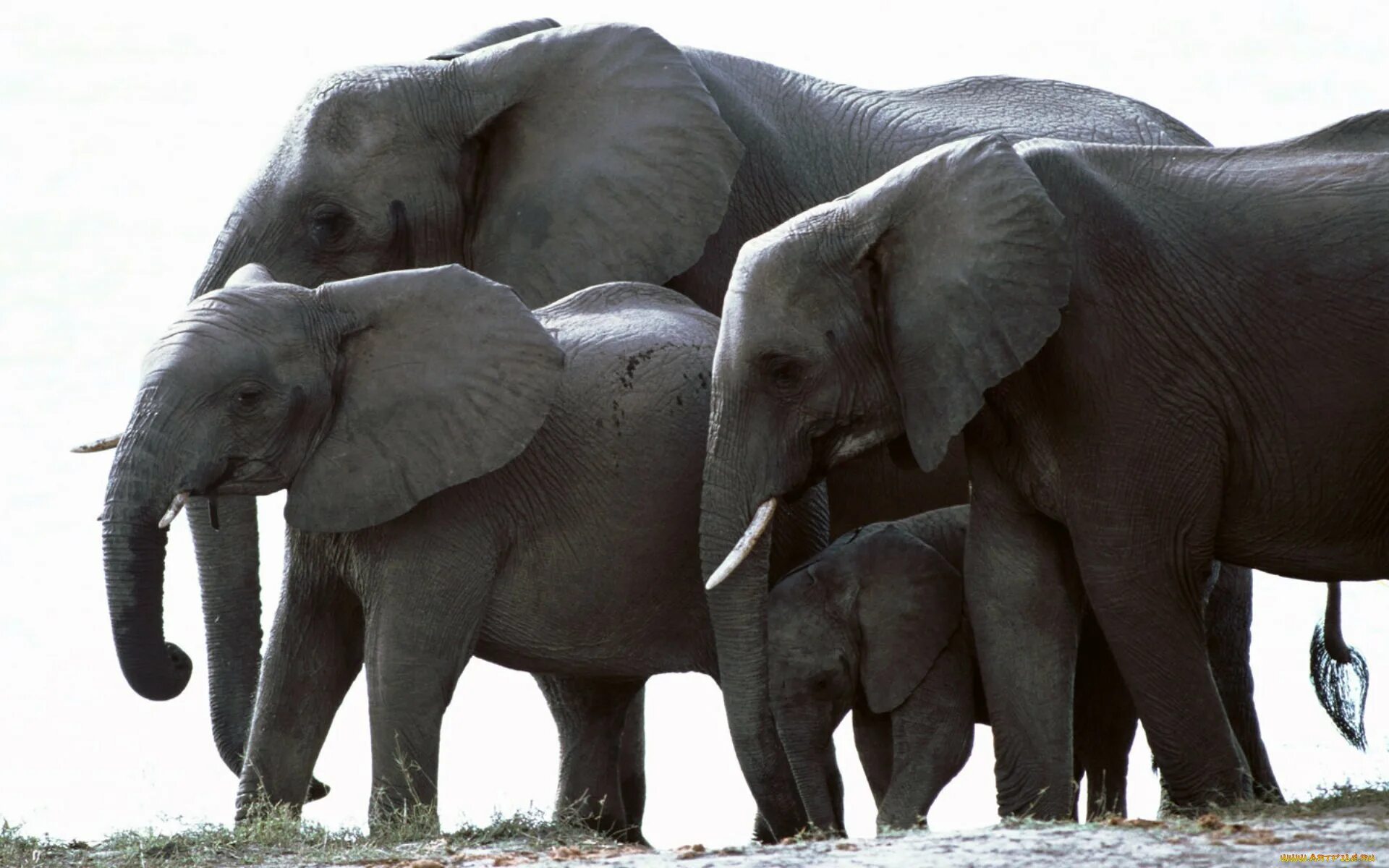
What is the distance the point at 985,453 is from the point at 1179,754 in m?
0.92

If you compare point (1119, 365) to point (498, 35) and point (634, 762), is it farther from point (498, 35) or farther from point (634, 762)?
point (498, 35)

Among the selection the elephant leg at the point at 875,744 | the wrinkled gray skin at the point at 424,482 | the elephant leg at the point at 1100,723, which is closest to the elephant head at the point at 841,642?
the elephant leg at the point at 875,744

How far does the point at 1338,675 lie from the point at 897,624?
199 centimetres

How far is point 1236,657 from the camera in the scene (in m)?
8.53

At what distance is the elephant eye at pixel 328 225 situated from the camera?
8539 millimetres

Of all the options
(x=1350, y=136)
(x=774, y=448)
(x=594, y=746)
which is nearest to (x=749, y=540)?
(x=774, y=448)

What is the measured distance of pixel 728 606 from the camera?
25.0ft

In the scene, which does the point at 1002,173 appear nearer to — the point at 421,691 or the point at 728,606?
the point at 728,606

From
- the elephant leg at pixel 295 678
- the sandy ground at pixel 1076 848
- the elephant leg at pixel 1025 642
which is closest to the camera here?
the sandy ground at pixel 1076 848

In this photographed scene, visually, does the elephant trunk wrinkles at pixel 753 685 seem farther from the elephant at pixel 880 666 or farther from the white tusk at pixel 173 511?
the white tusk at pixel 173 511

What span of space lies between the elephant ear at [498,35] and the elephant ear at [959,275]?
228 centimetres

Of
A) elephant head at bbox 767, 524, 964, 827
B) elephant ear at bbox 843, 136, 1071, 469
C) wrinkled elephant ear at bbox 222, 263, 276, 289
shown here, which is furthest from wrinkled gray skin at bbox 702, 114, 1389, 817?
wrinkled elephant ear at bbox 222, 263, 276, 289

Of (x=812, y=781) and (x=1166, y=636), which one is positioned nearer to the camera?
(x=1166, y=636)

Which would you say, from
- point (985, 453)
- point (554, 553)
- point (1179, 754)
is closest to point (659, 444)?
point (554, 553)
